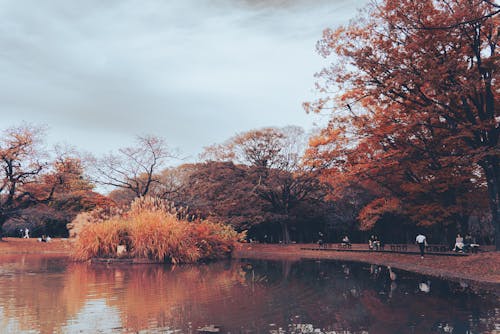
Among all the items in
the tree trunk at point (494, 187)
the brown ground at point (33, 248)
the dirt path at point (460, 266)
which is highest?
the tree trunk at point (494, 187)

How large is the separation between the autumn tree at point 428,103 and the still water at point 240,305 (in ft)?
28.5

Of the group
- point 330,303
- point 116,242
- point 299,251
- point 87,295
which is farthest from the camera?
point 299,251

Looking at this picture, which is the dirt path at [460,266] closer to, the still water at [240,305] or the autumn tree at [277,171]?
the still water at [240,305]

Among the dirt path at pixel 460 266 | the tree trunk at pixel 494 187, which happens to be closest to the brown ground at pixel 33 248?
the dirt path at pixel 460 266

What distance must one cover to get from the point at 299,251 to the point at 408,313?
29582 mm

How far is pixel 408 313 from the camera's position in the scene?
32.3ft

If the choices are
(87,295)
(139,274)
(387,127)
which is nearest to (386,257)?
(387,127)

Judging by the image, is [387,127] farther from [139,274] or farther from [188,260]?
[139,274]

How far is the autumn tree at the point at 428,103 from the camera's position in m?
20.9

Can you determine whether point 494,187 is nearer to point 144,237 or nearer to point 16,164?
point 144,237

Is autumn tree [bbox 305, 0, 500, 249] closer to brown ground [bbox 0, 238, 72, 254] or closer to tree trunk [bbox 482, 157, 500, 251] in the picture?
tree trunk [bbox 482, 157, 500, 251]

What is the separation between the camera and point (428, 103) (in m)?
23.1

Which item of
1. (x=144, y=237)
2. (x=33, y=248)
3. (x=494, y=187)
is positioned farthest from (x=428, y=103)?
(x=33, y=248)

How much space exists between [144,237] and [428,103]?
15.1 m
